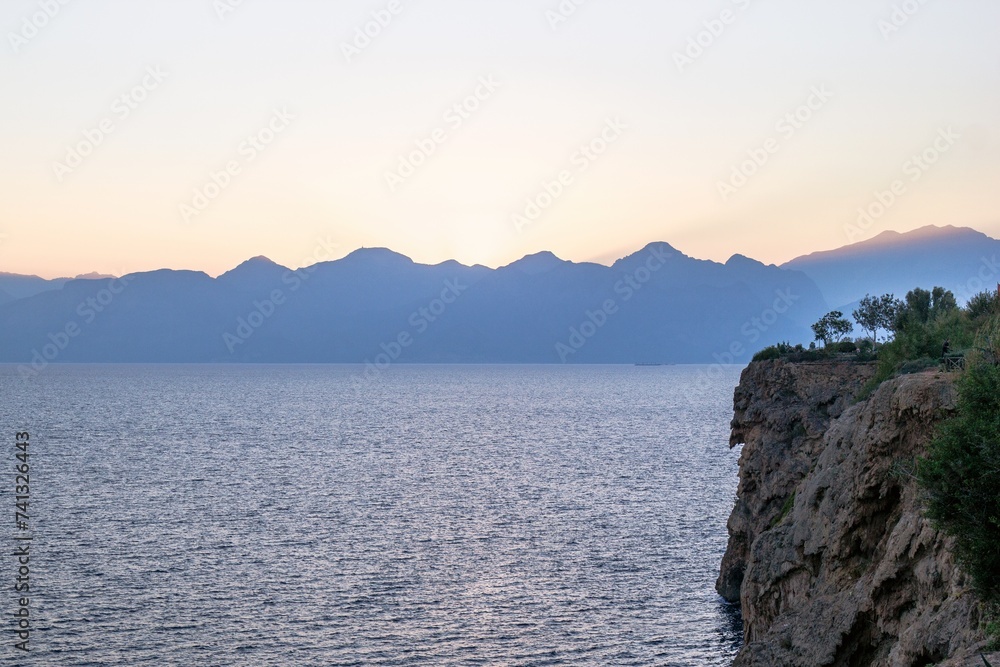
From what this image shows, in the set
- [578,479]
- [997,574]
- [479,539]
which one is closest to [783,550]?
[997,574]

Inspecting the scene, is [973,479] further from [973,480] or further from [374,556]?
[374,556]

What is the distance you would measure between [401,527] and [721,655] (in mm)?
30026

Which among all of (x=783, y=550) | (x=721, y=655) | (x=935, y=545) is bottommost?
(x=721, y=655)

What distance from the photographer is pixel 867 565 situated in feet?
82.5

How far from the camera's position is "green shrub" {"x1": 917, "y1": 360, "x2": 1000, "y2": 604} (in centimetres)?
1675

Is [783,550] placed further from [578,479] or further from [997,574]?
[578,479]

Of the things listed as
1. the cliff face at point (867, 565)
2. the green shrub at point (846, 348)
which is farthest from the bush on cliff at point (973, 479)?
the green shrub at point (846, 348)

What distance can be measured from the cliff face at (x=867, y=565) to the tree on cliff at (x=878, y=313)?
6114 centimetres

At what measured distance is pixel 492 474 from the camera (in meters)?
92.4

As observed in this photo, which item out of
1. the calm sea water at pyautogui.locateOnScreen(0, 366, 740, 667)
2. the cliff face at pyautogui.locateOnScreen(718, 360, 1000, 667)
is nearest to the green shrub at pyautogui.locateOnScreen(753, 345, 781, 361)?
the calm sea water at pyautogui.locateOnScreen(0, 366, 740, 667)

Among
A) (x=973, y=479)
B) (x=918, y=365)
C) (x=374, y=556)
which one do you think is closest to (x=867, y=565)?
Result: (x=973, y=479)

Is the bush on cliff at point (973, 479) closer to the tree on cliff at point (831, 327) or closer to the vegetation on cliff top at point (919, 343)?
the vegetation on cliff top at point (919, 343)

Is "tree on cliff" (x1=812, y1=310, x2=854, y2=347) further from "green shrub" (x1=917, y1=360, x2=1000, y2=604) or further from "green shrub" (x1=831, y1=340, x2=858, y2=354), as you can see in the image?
"green shrub" (x1=917, y1=360, x2=1000, y2=604)

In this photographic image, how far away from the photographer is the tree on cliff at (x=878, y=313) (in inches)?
3415
